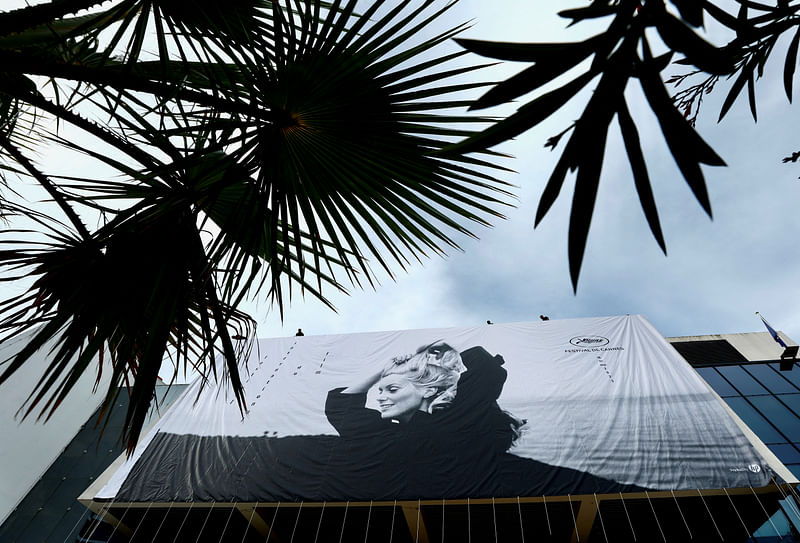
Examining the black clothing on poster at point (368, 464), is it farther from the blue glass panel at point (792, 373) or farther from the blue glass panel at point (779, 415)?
the blue glass panel at point (792, 373)

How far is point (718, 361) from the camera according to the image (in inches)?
369

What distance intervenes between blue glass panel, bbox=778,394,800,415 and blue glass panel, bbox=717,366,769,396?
28 cm

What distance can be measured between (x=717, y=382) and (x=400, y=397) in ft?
22.1

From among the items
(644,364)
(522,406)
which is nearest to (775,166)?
(522,406)

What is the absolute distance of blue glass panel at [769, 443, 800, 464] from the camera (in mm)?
6414

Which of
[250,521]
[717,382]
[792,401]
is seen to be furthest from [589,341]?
[250,521]

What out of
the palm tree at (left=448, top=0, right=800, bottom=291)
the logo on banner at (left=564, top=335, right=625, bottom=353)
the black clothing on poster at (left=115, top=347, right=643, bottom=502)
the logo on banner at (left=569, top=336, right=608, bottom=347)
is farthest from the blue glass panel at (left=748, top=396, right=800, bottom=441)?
the palm tree at (left=448, top=0, right=800, bottom=291)

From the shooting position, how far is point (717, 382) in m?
8.56

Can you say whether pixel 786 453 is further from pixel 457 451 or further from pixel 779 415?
pixel 457 451

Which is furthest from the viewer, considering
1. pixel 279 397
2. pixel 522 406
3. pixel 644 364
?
pixel 279 397

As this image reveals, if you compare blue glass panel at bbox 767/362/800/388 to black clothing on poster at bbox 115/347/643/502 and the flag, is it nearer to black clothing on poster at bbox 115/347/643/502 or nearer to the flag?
the flag

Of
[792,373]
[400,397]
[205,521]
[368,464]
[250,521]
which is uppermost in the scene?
[400,397]

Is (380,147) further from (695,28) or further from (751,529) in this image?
(751,529)

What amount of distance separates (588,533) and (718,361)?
6207mm
